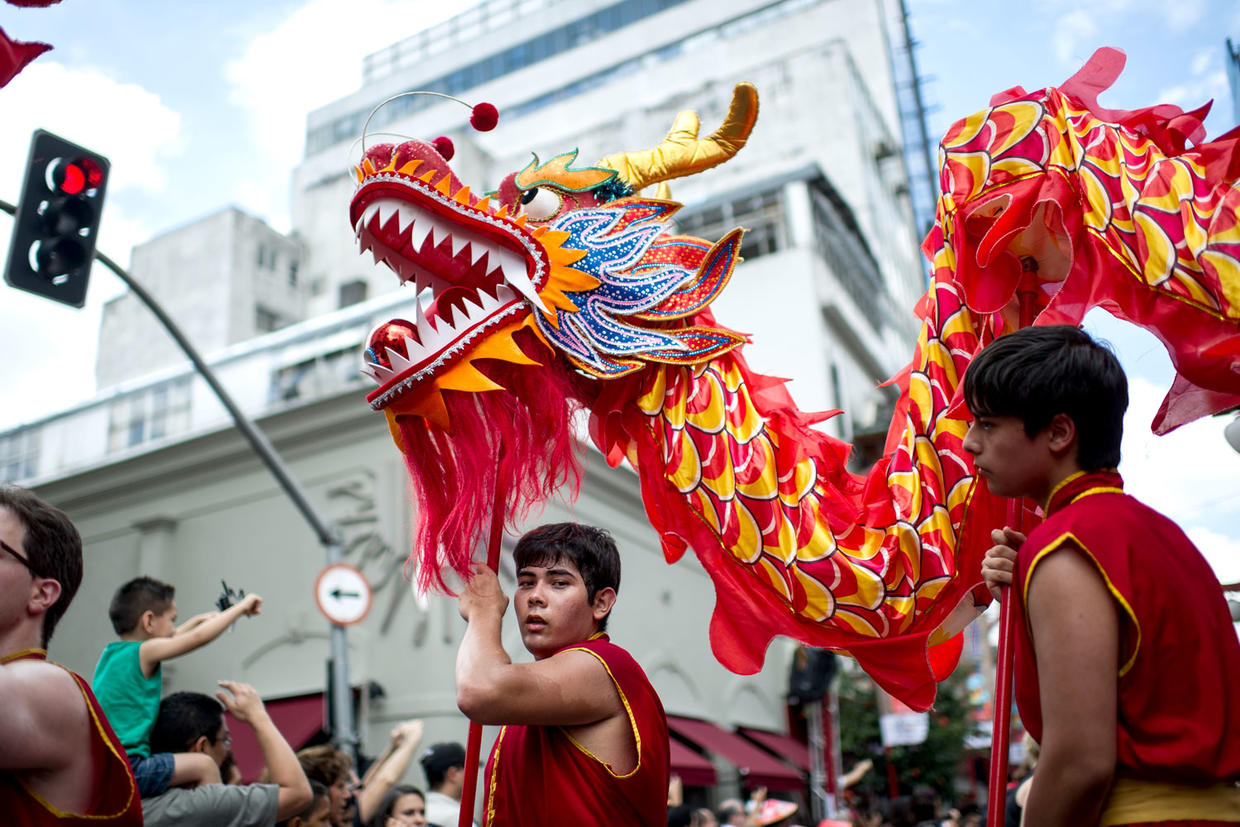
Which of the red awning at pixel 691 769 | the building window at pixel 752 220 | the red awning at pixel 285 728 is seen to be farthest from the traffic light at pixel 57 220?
the building window at pixel 752 220

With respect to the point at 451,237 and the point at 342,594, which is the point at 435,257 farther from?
the point at 342,594

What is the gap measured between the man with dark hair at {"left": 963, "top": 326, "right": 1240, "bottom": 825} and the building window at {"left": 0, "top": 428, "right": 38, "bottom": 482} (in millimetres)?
17465

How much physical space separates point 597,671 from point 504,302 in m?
0.81

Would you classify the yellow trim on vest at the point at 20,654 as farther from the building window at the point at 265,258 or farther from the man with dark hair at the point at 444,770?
the building window at the point at 265,258

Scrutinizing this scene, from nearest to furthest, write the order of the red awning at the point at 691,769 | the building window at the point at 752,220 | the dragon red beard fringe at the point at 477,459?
1. the dragon red beard fringe at the point at 477,459
2. the red awning at the point at 691,769
3. the building window at the point at 752,220

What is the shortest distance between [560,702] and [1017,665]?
88cm

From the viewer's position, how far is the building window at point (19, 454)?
17016mm

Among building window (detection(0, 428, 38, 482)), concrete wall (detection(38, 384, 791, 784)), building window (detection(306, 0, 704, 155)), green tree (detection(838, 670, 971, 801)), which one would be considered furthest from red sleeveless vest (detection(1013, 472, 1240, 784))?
building window (detection(306, 0, 704, 155))

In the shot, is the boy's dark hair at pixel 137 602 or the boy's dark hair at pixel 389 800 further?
the boy's dark hair at pixel 389 800

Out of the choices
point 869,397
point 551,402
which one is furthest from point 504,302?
point 869,397

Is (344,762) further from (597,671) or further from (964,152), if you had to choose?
(964,152)

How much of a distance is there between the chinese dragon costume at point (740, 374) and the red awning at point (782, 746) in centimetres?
1577

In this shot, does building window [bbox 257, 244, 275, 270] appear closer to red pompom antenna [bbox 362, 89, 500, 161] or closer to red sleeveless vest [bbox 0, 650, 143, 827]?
red pompom antenna [bbox 362, 89, 500, 161]

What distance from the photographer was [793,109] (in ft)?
85.0
